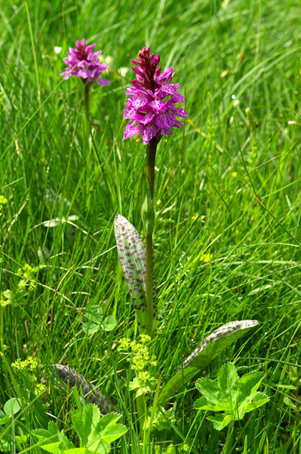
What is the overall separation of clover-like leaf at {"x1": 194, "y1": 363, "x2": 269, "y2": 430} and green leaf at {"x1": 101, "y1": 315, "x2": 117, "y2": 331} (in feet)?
1.13

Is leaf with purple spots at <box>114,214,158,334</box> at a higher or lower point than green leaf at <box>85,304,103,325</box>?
higher

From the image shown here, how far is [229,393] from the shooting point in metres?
1.23

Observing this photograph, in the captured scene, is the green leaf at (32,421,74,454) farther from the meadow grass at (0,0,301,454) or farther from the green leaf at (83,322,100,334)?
the green leaf at (83,322,100,334)

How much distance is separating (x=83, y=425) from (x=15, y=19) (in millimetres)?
3193

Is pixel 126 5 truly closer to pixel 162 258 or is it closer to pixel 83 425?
pixel 162 258

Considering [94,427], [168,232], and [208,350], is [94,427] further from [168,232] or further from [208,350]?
[168,232]

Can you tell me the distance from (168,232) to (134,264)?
46 centimetres

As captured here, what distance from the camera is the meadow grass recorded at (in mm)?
1424

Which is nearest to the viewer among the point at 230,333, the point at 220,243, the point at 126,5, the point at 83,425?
the point at 83,425

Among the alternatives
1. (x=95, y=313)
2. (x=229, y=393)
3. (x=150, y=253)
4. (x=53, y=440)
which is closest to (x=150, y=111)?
(x=150, y=253)

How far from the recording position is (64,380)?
1.40 meters

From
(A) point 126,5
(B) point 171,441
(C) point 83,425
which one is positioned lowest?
(B) point 171,441

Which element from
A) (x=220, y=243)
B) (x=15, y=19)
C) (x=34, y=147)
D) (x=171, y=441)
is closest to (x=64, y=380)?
(x=171, y=441)

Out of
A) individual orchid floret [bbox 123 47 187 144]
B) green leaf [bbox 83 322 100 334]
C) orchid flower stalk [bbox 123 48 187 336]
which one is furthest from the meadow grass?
individual orchid floret [bbox 123 47 187 144]
